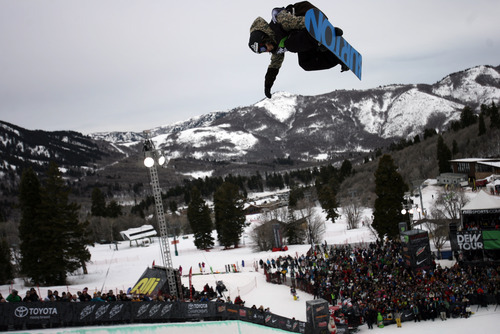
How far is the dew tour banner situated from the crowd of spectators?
4.32 feet

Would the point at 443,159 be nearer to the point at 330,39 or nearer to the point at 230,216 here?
the point at 230,216

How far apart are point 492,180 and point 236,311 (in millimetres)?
54885

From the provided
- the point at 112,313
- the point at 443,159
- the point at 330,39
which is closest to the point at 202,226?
the point at 112,313

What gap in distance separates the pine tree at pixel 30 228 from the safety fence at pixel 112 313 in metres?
21.2

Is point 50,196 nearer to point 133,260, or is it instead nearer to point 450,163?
point 133,260

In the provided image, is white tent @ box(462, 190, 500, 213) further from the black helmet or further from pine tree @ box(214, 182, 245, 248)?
pine tree @ box(214, 182, 245, 248)

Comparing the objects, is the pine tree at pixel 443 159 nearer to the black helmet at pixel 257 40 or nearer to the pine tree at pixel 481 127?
the pine tree at pixel 481 127

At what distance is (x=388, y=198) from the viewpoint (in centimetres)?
3578

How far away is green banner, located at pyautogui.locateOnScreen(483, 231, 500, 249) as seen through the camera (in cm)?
2369

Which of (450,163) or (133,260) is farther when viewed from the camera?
(450,163)

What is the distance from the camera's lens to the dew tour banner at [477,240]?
77.9 ft

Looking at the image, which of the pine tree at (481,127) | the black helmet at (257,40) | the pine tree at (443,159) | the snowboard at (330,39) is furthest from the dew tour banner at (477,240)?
the pine tree at (481,127)

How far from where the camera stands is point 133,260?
48250 mm

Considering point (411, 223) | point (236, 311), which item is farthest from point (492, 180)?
point (236, 311)
